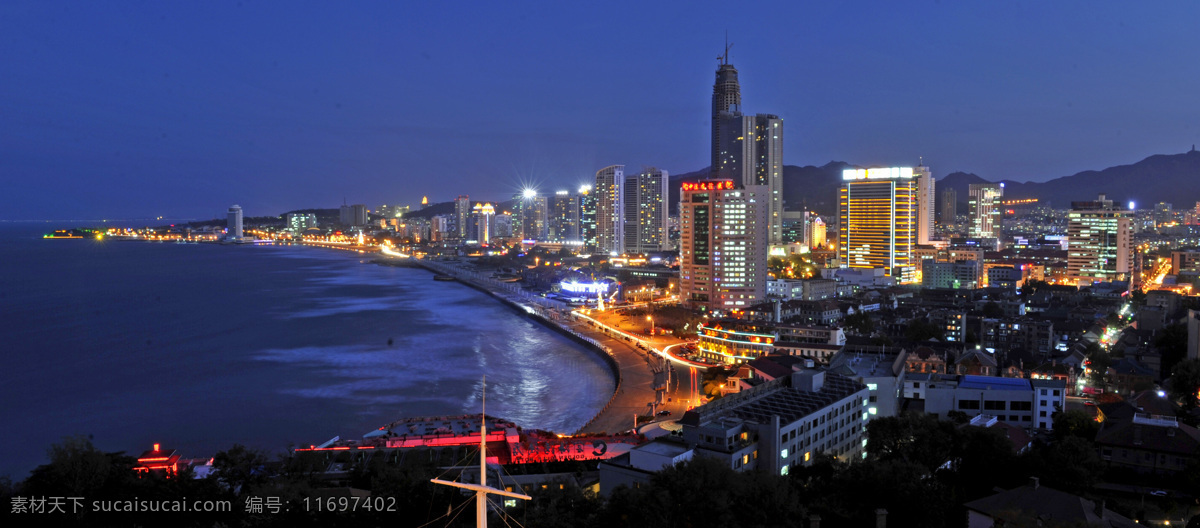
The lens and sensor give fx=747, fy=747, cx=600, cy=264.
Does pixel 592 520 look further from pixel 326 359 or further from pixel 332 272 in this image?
pixel 332 272

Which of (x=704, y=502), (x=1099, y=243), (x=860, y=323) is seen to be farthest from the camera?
(x=1099, y=243)

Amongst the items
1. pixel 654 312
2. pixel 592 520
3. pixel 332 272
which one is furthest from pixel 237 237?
pixel 592 520

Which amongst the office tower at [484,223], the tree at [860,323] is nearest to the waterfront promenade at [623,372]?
the tree at [860,323]

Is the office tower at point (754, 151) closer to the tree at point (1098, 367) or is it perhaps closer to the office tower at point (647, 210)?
the office tower at point (647, 210)

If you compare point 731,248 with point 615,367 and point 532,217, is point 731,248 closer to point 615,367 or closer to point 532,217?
point 615,367

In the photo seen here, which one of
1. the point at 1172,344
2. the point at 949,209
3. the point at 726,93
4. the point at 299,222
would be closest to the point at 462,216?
the point at 299,222

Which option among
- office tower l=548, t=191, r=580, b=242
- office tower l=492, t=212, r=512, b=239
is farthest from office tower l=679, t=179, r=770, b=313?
office tower l=492, t=212, r=512, b=239
